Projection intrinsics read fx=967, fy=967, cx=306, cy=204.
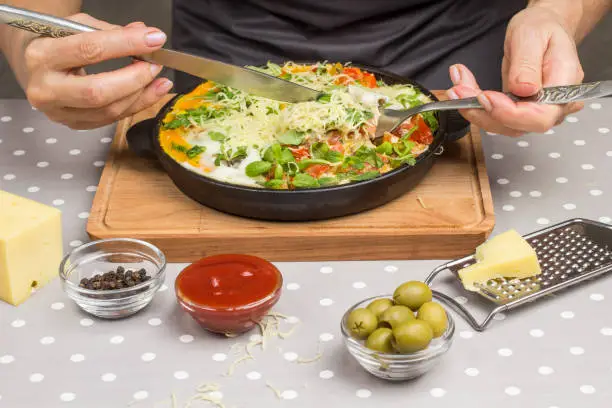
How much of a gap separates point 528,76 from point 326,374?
0.82 m

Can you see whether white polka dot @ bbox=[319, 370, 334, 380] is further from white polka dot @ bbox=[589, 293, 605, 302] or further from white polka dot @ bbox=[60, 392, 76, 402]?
white polka dot @ bbox=[589, 293, 605, 302]

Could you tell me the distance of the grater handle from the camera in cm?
178

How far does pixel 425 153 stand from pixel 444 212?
143mm

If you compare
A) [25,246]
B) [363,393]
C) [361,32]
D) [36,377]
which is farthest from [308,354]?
[361,32]

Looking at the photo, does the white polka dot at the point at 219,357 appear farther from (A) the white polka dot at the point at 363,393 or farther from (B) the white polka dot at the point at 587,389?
(B) the white polka dot at the point at 587,389

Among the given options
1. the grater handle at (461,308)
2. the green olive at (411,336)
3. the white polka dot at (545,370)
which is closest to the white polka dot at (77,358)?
the green olive at (411,336)

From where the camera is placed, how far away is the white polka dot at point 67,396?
1646mm

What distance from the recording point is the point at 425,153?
2154 mm

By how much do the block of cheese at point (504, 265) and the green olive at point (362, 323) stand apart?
0.31 m

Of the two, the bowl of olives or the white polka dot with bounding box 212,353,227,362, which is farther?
the white polka dot with bounding box 212,353,227,362

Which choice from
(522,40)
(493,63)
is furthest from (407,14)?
(522,40)

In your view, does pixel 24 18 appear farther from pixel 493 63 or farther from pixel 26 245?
pixel 493 63

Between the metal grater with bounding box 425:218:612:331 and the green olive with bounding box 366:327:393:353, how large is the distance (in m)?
0.25

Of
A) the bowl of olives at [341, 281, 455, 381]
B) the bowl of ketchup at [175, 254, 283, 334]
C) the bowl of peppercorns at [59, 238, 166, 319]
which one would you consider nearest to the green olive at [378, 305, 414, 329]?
the bowl of olives at [341, 281, 455, 381]
